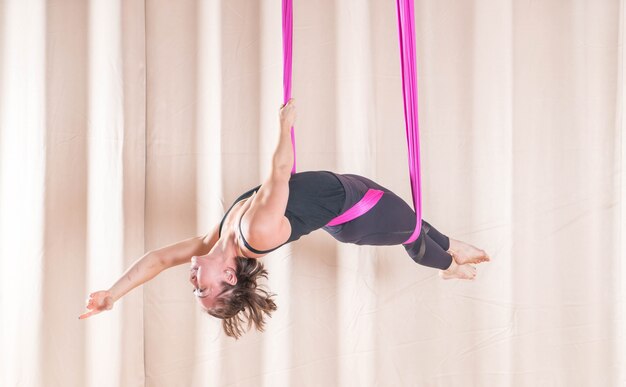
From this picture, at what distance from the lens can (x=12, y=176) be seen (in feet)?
9.41

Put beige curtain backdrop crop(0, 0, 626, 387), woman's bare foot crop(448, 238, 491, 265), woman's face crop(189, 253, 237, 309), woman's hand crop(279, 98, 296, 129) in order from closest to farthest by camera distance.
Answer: woman's hand crop(279, 98, 296, 129) < woman's face crop(189, 253, 237, 309) < woman's bare foot crop(448, 238, 491, 265) < beige curtain backdrop crop(0, 0, 626, 387)

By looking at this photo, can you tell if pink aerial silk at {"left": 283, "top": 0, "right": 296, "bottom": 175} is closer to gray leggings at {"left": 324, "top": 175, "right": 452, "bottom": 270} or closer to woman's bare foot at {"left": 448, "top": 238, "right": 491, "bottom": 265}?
gray leggings at {"left": 324, "top": 175, "right": 452, "bottom": 270}

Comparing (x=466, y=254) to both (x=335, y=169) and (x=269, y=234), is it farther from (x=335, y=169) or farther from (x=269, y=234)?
(x=269, y=234)

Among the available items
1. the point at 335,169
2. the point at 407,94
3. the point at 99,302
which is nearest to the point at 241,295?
the point at 99,302

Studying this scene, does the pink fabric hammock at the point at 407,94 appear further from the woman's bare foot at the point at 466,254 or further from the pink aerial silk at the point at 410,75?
the woman's bare foot at the point at 466,254

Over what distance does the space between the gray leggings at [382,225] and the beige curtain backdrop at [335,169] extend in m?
0.61

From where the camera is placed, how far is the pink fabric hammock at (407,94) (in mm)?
1982

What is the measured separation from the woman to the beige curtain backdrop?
619 mm

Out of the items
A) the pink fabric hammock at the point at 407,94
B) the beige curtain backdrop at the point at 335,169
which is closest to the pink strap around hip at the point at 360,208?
the pink fabric hammock at the point at 407,94

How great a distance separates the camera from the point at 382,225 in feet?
7.46

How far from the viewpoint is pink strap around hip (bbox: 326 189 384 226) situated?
223cm

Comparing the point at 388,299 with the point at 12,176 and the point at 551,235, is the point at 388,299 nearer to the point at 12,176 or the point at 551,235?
the point at 551,235

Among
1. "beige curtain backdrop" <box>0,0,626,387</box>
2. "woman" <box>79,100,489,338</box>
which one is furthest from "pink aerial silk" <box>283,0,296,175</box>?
"beige curtain backdrop" <box>0,0,626,387</box>

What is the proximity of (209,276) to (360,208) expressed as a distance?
578 mm
